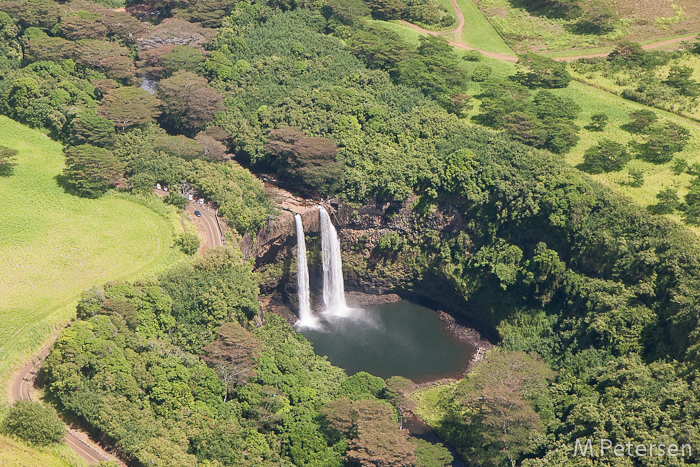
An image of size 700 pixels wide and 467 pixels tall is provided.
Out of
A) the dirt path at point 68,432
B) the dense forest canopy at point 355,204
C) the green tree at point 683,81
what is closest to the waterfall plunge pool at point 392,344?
the dense forest canopy at point 355,204

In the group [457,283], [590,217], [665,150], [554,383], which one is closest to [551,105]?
[665,150]

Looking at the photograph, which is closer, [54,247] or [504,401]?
[504,401]

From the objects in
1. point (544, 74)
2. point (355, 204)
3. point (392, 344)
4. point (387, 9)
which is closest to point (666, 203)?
point (544, 74)

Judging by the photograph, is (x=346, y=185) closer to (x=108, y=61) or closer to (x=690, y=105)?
(x=108, y=61)

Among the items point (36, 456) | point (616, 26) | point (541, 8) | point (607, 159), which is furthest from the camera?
point (541, 8)

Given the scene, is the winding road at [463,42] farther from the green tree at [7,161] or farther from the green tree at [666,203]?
the green tree at [7,161]

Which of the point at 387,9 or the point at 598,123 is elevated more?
the point at 387,9

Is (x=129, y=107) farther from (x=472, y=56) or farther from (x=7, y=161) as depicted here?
(x=472, y=56)

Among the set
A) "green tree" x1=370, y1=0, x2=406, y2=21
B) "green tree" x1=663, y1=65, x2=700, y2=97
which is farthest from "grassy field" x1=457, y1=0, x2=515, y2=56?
"green tree" x1=663, y1=65, x2=700, y2=97
